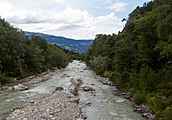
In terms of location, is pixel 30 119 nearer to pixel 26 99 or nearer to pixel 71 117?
pixel 71 117

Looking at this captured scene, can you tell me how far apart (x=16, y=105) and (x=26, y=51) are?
155 ft

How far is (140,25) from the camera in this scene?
161 ft

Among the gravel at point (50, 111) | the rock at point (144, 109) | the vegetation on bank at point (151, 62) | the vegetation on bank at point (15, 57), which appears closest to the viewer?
the gravel at point (50, 111)

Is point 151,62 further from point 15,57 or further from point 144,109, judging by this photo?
point 15,57

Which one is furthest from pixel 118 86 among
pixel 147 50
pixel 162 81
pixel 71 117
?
pixel 71 117

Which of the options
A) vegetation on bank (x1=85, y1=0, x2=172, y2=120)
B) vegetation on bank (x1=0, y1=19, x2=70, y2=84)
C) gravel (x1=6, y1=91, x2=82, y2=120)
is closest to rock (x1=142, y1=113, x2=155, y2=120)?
vegetation on bank (x1=85, y1=0, x2=172, y2=120)

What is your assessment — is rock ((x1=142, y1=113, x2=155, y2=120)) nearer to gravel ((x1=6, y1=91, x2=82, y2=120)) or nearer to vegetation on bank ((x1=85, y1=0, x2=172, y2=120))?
vegetation on bank ((x1=85, y1=0, x2=172, y2=120))

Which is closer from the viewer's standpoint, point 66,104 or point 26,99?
point 66,104

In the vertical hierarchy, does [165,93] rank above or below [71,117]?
above

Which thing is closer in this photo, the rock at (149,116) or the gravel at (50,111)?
the rock at (149,116)

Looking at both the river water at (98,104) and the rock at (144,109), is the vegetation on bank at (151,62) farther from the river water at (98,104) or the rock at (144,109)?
the river water at (98,104)

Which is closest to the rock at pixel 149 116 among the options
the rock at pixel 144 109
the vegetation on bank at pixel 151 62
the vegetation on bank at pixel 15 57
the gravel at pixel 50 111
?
the vegetation on bank at pixel 151 62

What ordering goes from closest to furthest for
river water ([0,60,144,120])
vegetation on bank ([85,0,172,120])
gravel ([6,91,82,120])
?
gravel ([6,91,82,120]) < vegetation on bank ([85,0,172,120]) < river water ([0,60,144,120])

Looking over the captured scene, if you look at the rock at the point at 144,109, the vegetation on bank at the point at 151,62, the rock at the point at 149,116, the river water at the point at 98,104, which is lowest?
the river water at the point at 98,104
